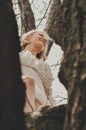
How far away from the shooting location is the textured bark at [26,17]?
698 cm

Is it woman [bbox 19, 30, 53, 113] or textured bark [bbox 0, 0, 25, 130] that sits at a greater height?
textured bark [bbox 0, 0, 25, 130]

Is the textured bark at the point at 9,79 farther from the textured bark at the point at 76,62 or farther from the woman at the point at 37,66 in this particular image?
the woman at the point at 37,66

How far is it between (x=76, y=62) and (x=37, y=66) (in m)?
4.13

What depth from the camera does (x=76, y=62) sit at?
175 cm

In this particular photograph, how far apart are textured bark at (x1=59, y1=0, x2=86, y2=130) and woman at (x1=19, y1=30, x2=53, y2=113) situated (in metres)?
3.33

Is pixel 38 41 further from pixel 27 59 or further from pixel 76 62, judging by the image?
pixel 76 62

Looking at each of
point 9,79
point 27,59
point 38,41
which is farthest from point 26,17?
point 9,79

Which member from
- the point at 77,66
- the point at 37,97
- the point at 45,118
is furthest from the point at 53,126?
the point at 37,97

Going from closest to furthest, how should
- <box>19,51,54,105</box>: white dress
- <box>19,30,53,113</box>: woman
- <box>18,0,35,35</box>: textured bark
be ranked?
<box>19,30,53,113</box>: woman < <box>19,51,54,105</box>: white dress < <box>18,0,35,35</box>: textured bark

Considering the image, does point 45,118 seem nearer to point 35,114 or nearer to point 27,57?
point 35,114

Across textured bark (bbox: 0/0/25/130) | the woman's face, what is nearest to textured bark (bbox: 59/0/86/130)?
textured bark (bbox: 0/0/25/130)

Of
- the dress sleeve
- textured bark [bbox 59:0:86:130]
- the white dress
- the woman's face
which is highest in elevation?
textured bark [bbox 59:0:86:130]

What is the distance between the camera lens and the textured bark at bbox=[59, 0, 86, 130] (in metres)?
1.64

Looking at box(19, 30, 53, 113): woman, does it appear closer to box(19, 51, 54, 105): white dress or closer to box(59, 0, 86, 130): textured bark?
box(19, 51, 54, 105): white dress
